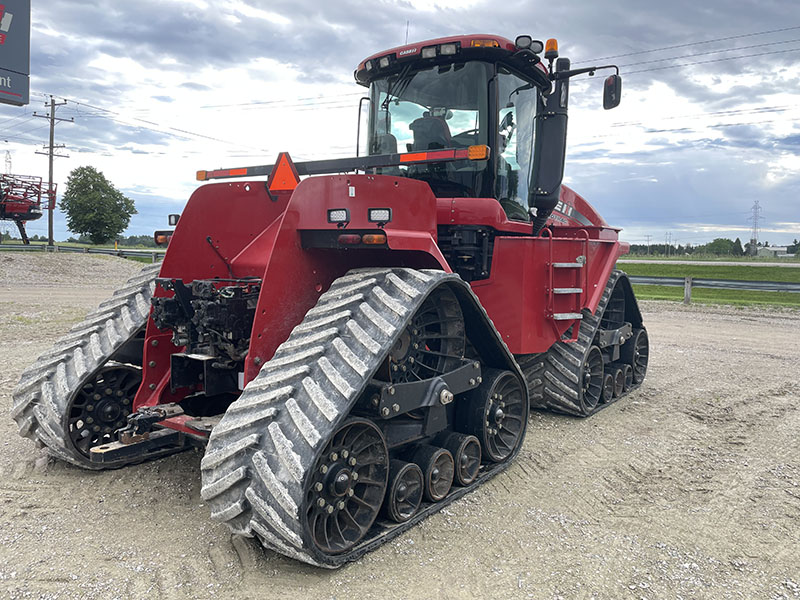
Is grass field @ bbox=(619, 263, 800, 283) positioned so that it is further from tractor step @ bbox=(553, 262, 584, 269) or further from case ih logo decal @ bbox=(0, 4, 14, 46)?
case ih logo decal @ bbox=(0, 4, 14, 46)

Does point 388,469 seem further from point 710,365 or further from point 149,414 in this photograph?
point 710,365

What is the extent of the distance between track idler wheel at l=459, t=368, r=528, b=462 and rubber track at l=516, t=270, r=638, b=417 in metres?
1.30

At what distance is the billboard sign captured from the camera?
21438 mm

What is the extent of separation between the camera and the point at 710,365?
9.65 m

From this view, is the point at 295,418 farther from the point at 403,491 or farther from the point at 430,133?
the point at 430,133

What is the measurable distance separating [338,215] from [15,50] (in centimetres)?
2338

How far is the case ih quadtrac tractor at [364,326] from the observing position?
333 cm

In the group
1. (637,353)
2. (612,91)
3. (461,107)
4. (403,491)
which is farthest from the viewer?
(637,353)

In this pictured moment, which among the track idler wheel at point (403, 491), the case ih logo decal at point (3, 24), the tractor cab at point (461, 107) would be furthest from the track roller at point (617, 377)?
the case ih logo decal at point (3, 24)

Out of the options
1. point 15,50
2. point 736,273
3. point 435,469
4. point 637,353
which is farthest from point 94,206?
point 435,469

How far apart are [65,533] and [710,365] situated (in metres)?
8.87

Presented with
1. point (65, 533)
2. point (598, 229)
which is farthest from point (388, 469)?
point (598, 229)

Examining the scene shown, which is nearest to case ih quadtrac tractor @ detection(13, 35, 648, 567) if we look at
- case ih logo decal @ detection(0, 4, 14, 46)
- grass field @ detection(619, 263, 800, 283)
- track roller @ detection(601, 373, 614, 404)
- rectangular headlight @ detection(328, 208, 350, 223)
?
rectangular headlight @ detection(328, 208, 350, 223)

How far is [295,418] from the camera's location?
320 centimetres
